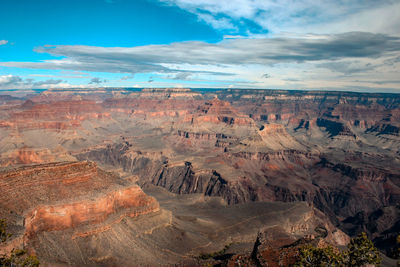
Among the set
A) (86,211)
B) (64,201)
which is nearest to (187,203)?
(86,211)

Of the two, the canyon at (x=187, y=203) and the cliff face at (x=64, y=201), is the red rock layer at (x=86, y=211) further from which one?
the canyon at (x=187, y=203)

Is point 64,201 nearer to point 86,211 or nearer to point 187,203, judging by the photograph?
point 86,211

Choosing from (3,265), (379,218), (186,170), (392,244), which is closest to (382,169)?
(379,218)

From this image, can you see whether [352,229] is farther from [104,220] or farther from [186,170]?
[104,220]

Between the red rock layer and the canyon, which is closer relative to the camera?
the red rock layer

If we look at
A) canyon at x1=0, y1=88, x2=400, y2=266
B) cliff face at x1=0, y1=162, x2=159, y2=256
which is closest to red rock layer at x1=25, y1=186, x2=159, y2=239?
cliff face at x1=0, y1=162, x2=159, y2=256

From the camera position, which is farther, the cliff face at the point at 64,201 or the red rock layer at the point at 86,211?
the red rock layer at the point at 86,211

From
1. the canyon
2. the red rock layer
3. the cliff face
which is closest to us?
the cliff face

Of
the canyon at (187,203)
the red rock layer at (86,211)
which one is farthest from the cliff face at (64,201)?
the canyon at (187,203)

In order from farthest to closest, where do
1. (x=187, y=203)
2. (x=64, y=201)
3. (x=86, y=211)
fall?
(x=187, y=203) → (x=86, y=211) → (x=64, y=201)

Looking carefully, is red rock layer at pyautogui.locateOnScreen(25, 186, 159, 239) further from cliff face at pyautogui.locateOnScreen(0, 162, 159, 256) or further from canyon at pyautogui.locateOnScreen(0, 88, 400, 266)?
canyon at pyautogui.locateOnScreen(0, 88, 400, 266)

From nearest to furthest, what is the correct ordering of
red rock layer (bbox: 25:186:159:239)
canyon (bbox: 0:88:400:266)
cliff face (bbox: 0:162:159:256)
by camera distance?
cliff face (bbox: 0:162:159:256), red rock layer (bbox: 25:186:159:239), canyon (bbox: 0:88:400:266)
